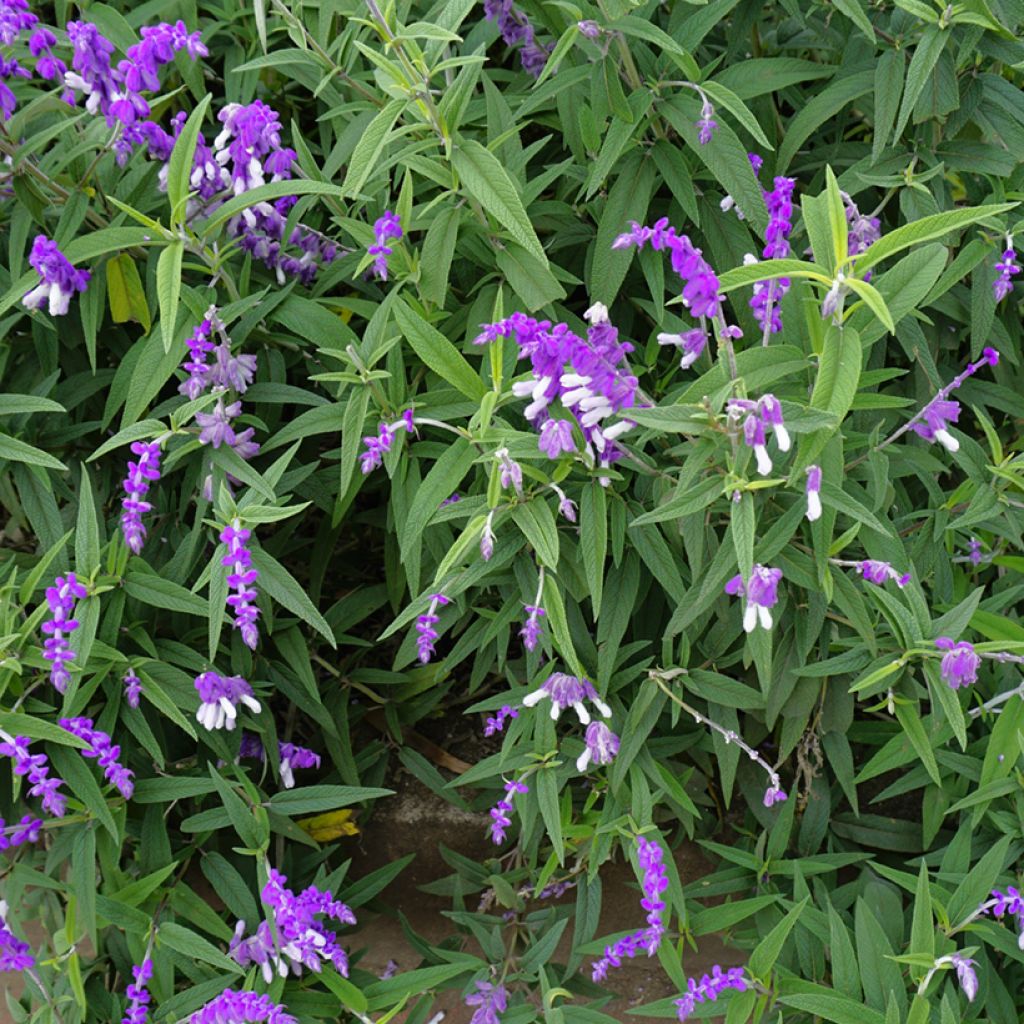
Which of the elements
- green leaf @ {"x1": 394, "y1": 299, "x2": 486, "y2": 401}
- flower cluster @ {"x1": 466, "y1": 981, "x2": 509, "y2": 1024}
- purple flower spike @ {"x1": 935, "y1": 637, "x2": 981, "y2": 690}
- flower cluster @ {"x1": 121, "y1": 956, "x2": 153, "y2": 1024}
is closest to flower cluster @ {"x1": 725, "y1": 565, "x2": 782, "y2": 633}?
purple flower spike @ {"x1": 935, "y1": 637, "x2": 981, "y2": 690}

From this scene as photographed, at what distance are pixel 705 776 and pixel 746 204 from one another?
55.2 inches

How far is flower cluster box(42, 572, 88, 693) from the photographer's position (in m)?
2.11

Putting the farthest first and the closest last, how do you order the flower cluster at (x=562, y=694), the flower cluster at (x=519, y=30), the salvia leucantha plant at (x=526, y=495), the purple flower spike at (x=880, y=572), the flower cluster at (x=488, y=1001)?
the flower cluster at (x=519, y=30), the flower cluster at (x=488, y=1001), the flower cluster at (x=562, y=694), the salvia leucantha plant at (x=526, y=495), the purple flower spike at (x=880, y=572)

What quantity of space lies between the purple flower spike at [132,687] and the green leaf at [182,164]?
895mm

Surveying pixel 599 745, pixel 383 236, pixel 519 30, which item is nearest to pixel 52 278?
pixel 383 236

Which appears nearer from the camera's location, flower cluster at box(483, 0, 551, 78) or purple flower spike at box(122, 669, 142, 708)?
purple flower spike at box(122, 669, 142, 708)

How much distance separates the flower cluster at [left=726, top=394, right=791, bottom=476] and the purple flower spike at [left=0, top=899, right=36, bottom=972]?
1.73m

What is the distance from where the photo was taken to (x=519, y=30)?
271 centimetres

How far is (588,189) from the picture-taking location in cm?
235

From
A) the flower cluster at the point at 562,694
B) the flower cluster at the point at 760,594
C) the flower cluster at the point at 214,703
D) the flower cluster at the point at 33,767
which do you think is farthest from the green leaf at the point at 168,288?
the flower cluster at the point at 760,594

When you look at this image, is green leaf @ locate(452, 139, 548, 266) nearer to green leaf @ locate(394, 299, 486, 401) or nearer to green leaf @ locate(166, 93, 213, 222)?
green leaf @ locate(394, 299, 486, 401)

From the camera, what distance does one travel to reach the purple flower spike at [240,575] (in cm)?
207

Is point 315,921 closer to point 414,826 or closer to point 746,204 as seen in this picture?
point 414,826

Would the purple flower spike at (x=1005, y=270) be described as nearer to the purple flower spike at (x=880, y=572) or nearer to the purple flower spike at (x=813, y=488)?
the purple flower spike at (x=880, y=572)
